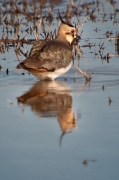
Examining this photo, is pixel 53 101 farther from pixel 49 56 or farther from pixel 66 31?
pixel 66 31

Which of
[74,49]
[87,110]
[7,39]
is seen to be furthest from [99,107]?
[7,39]

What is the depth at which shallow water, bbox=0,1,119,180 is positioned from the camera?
4.56 m

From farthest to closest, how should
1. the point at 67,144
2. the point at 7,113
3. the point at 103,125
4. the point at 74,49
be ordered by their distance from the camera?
the point at 74,49
the point at 7,113
the point at 103,125
the point at 67,144

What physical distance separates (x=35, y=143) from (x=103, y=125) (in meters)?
0.83

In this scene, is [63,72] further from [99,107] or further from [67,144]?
[67,144]

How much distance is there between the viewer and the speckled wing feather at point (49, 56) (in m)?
7.78

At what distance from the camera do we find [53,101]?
6.66m

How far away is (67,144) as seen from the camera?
5082mm

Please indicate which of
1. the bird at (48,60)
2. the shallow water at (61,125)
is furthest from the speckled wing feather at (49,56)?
the shallow water at (61,125)

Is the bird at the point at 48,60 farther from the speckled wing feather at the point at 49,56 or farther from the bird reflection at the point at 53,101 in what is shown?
the bird reflection at the point at 53,101

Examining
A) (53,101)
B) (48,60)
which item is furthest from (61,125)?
(48,60)

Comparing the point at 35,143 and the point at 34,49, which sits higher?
the point at 34,49

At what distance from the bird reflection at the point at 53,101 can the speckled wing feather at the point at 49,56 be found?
25cm

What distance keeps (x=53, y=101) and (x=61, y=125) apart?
101 centimetres
